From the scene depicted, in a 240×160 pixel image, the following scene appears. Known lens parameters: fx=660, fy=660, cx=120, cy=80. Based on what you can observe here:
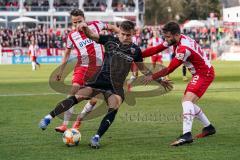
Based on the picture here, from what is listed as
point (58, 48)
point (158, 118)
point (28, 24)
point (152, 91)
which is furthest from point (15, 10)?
point (158, 118)

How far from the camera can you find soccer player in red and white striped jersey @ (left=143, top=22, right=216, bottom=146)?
11.0 metres

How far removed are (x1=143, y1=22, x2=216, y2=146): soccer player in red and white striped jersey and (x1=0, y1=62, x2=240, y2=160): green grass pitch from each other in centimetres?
30

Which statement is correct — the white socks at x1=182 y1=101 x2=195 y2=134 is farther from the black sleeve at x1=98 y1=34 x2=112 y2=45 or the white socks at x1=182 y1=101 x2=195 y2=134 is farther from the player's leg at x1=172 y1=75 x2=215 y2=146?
the black sleeve at x1=98 y1=34 x2=112 y2=45

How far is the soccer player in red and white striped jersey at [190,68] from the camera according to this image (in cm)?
1100

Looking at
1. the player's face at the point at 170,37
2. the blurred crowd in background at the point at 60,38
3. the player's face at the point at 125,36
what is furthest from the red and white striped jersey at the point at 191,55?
the blurred crowd in background at the point at 60,38

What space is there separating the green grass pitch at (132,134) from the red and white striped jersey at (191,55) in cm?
126

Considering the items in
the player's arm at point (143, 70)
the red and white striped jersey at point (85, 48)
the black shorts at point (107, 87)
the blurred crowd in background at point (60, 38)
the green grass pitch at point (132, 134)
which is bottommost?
the blurred crowd in background at point (60, 38)

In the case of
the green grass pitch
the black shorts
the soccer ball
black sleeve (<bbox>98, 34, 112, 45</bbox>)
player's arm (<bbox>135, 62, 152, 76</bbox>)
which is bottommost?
the green grass pitch

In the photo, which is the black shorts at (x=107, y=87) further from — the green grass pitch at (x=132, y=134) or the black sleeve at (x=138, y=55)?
the green grass pitch at (x=132, y=134)

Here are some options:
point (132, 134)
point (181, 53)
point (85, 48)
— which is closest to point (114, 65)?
point (181, 53)

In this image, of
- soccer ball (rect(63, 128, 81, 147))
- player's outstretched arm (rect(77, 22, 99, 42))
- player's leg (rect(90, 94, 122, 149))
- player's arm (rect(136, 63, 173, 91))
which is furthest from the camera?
player's arm (rect(136, 63, 173, 91))

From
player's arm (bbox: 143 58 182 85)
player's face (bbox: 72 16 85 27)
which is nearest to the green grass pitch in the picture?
player's arm (bbox: 143 58 182 85)

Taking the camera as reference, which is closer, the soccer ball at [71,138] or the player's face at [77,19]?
the soccer ball at [71,138]

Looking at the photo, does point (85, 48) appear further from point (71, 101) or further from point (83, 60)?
point (71, 101)
